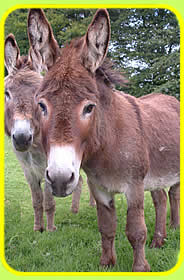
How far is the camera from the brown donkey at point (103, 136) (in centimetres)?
183

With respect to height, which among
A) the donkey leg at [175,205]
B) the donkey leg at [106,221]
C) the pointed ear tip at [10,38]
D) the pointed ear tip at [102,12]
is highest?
the pointed ear tip at [102,12]

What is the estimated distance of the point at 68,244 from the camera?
348 cm

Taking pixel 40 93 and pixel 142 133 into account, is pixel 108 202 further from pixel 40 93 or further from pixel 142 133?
pixel 40 93

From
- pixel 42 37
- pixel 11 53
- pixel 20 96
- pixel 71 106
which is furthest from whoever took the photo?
pixel 11 53

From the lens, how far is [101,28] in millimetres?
2021

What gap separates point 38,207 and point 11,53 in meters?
2.47

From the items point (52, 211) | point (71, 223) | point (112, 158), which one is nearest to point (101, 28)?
point (112, 158)

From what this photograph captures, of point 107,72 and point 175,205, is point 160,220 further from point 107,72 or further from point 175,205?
point 107,72

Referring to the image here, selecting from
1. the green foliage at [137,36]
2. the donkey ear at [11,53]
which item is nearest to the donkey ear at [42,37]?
the green foliage at [137,36]

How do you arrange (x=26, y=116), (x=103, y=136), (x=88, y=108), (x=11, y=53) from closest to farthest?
(x=88, y=108)
(x=103, y=136)
(x=26, y=116)
(x=11, y=53)

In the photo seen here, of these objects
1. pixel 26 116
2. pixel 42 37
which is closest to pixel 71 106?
pixel 42 37

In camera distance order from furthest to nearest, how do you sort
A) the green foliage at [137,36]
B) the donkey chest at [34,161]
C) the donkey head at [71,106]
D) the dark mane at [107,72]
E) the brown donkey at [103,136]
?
1. the donkey chest at [34,161]
2. the green foliage at [137,36]
3. the dark mane at [107,72]
4. the brown donkey at [103,136]
5. the donkey head at [71,106]

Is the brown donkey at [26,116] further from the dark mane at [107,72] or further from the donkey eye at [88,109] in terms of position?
the donkey eye at [88,109]

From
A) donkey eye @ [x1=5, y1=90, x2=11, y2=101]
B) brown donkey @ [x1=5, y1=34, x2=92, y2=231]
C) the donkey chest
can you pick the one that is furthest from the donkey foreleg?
donkey eye @ [x1=5, y1=90, x2=11, y2=101]
